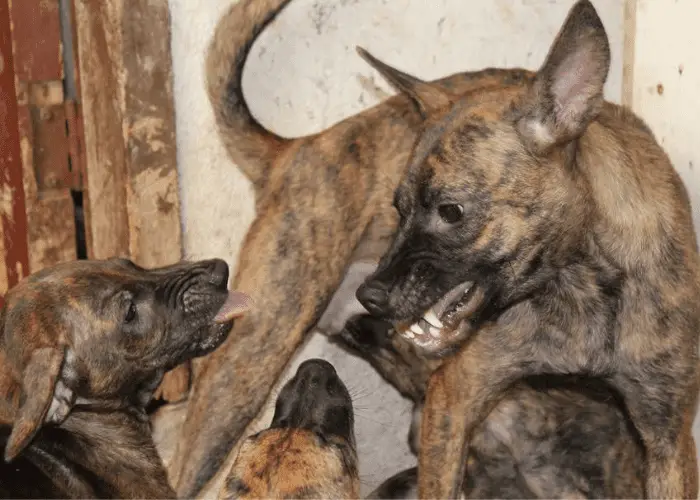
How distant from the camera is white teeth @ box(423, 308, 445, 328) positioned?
396 centimetres

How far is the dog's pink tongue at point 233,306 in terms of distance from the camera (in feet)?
13.7

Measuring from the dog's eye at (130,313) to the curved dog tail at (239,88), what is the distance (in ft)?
2.75

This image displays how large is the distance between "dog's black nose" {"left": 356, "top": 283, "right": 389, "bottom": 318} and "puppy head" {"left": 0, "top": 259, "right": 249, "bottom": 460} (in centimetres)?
56

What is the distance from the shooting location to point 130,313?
156 inches

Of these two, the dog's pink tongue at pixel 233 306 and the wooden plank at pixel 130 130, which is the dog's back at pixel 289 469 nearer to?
the dog's pink tongue at pixel 233 306

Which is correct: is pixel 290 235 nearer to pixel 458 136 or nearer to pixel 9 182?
pixel 458 136

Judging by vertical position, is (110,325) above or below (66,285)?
below

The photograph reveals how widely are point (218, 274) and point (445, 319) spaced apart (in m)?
0.83

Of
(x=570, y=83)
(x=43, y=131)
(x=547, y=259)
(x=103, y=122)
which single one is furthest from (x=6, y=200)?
(x=570, y=83)

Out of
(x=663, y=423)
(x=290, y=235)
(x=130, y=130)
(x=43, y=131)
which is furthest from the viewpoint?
(x=43, y=131)

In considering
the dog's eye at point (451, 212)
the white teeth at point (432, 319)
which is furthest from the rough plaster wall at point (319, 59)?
the dog's eye at point (451, 212)

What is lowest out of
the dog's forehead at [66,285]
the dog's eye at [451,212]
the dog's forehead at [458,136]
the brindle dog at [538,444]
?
the brindle dog at [538,444]

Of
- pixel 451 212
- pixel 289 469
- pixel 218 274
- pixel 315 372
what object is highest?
pixel 451 212

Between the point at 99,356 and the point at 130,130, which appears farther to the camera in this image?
the point at 130,130
